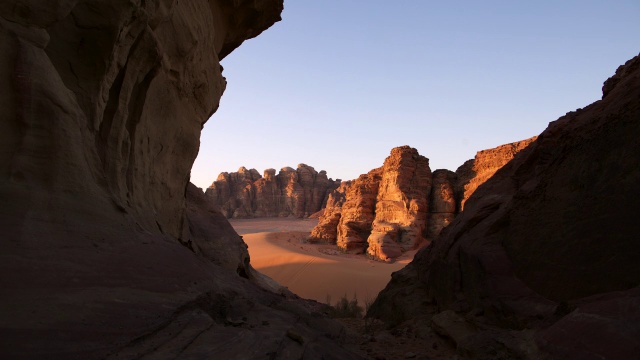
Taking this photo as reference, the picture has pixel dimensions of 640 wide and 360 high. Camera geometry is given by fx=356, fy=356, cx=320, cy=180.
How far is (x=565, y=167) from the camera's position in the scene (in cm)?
406

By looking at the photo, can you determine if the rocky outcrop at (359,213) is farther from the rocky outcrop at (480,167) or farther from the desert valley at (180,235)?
the desert valley at (180,235)

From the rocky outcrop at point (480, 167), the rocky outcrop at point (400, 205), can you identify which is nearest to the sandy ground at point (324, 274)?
the rocky outcrop at point (400, 205)

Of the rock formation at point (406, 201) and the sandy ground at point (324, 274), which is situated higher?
the rock formation at point (406, 201)

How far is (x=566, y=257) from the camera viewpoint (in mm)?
3438

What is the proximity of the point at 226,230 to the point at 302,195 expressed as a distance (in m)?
48.2

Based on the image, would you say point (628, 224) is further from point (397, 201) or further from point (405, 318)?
point (397, 201)

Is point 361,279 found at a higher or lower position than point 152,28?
lower

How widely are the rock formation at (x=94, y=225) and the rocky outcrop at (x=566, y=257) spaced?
5.83 ft

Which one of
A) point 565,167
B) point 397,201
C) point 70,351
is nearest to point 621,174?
point 565,167

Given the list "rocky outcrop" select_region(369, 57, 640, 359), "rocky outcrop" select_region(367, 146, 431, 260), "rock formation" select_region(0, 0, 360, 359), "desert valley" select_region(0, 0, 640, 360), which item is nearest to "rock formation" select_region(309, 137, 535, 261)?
"rocky outcrop" select_region(367, 146, 431, 260)

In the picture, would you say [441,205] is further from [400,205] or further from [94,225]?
[94,225]

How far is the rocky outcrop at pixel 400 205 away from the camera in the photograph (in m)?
20.3

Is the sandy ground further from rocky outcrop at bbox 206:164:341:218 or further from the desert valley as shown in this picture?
rocky outcrop at bbox 206:164:341:218

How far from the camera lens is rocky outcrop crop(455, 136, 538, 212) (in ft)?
64.5
